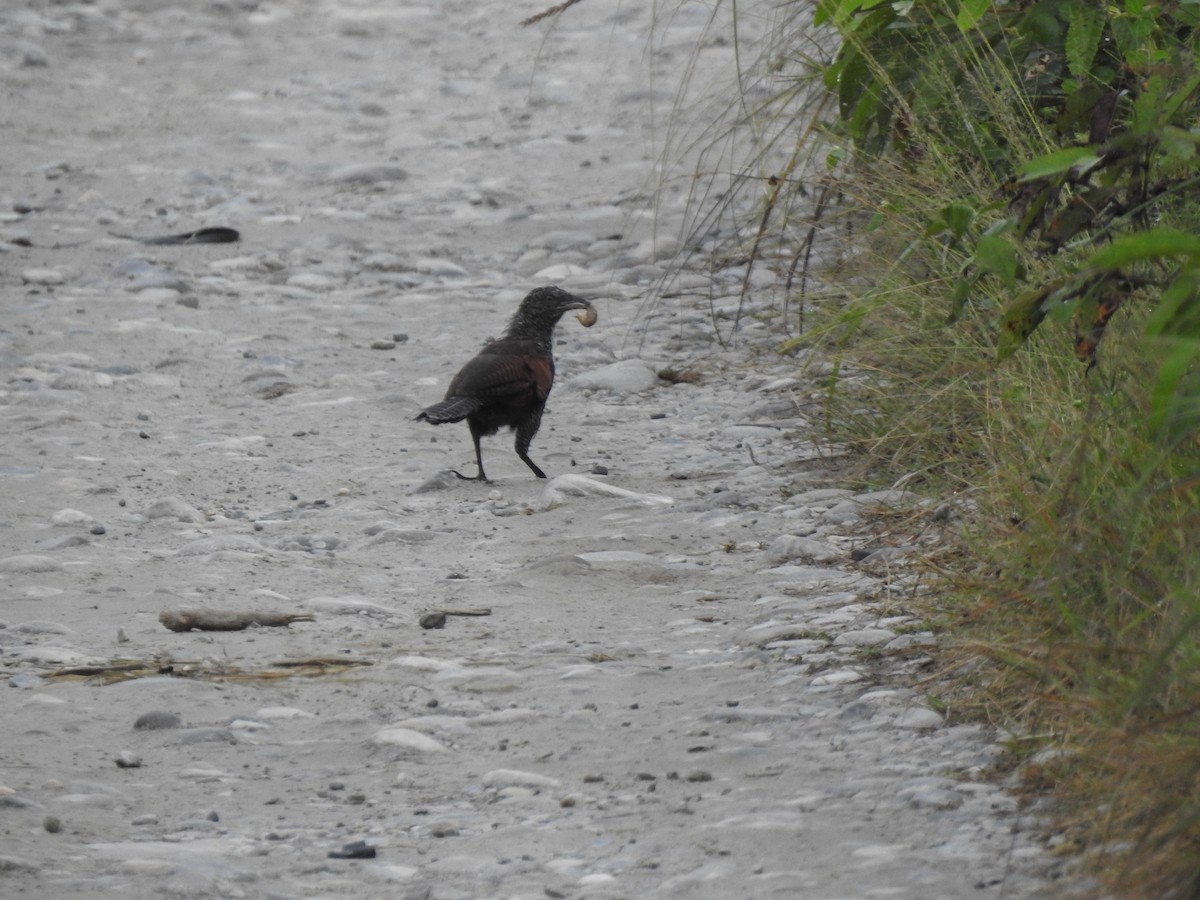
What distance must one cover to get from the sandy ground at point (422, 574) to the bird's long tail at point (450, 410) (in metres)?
0.29

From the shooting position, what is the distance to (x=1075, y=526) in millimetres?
3381

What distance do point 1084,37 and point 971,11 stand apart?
0.44 metres

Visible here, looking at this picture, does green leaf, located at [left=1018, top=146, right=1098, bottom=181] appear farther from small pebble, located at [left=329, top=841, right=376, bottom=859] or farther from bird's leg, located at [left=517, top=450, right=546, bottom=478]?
bird's leg, located at [left=517, top=450, right=546, bottom=478]

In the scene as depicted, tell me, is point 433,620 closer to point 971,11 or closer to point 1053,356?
point 1053,356

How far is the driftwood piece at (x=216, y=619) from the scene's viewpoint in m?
4.60

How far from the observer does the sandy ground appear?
128 inches

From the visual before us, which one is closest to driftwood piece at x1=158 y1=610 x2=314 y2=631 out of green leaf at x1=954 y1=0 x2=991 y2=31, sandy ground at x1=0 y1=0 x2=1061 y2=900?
sandy ground at x1=0 y1=0 x2=1061 y2=900

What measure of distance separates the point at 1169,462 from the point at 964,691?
0.72m

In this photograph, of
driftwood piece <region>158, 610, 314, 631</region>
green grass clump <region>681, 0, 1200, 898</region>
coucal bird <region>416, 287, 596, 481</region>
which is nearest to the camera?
green grass clump <region>681, 0, 1200, 898</region>

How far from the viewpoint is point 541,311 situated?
7.20 m

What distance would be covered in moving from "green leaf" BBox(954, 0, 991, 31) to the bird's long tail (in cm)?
253

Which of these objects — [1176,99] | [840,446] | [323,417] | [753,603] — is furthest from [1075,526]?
[323,417]

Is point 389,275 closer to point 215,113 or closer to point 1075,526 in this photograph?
point 215,113

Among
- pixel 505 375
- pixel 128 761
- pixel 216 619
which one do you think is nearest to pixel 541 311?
pixel 505 375
